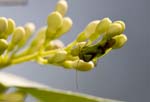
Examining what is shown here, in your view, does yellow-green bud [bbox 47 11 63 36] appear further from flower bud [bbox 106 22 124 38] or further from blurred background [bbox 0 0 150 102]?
blurred background [bbox 0 0 150 102]

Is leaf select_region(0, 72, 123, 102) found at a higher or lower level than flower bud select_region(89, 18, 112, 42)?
lower

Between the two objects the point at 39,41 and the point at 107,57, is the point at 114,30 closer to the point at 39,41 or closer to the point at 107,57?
the point at 39,41

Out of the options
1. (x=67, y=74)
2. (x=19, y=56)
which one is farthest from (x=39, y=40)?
(x=67, y=74)

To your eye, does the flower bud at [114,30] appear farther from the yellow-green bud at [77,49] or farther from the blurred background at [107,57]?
the blurred background at [107,57]

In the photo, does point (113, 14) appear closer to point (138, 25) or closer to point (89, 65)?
point (138, 25)

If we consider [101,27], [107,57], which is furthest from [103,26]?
[107,57]

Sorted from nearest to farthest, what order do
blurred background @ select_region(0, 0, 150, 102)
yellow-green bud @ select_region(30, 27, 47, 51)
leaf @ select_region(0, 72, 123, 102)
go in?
leaf @ select_region(0, 72, 123, 102) → yellow-green bud @ select_region(30, 27, 47, 51) → blurred background @ select_region(0, 0, 150, 102)

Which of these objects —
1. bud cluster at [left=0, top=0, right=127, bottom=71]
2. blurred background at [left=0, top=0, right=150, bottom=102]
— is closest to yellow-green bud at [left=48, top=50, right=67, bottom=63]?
bud cluster at [left=0, top=0, right=127, bottom=71]
